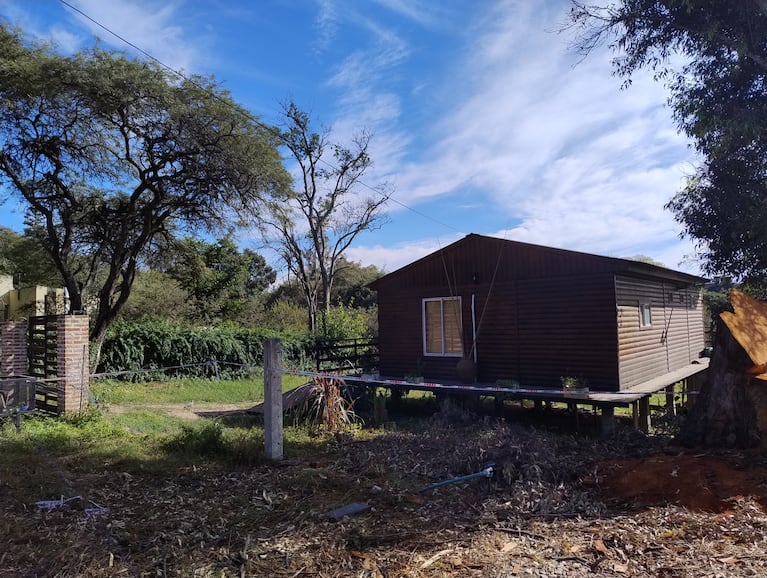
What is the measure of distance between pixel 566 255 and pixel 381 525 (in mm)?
7321

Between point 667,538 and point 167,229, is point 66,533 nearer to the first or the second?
point 667,538

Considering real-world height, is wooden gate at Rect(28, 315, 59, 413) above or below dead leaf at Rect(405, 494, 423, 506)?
above

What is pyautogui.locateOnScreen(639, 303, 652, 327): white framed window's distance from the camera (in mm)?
10730

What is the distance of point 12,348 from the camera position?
28.7 feet

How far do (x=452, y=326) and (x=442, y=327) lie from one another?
25 cm

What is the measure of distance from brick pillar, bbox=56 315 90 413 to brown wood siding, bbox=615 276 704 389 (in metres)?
9.34

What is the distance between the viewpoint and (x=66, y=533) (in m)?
3.84

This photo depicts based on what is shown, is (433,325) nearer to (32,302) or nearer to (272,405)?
(272,405)

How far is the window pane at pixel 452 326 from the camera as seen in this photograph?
456 inches

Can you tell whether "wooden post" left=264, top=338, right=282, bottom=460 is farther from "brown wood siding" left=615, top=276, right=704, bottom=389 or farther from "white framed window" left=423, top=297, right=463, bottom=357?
"brown wood siding" left=615, top=276, right=704, bottom=389

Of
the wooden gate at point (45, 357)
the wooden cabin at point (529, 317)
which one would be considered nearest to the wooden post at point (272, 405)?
the wooden gate at point (45, 357)

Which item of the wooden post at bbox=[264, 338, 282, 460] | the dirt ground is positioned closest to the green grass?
the wooden post at bbox=[264, 338, 282, 460]

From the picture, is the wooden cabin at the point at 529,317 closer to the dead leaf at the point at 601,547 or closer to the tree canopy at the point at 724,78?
the tree canopy at the point at 724,78

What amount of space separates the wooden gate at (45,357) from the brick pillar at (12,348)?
33cm
